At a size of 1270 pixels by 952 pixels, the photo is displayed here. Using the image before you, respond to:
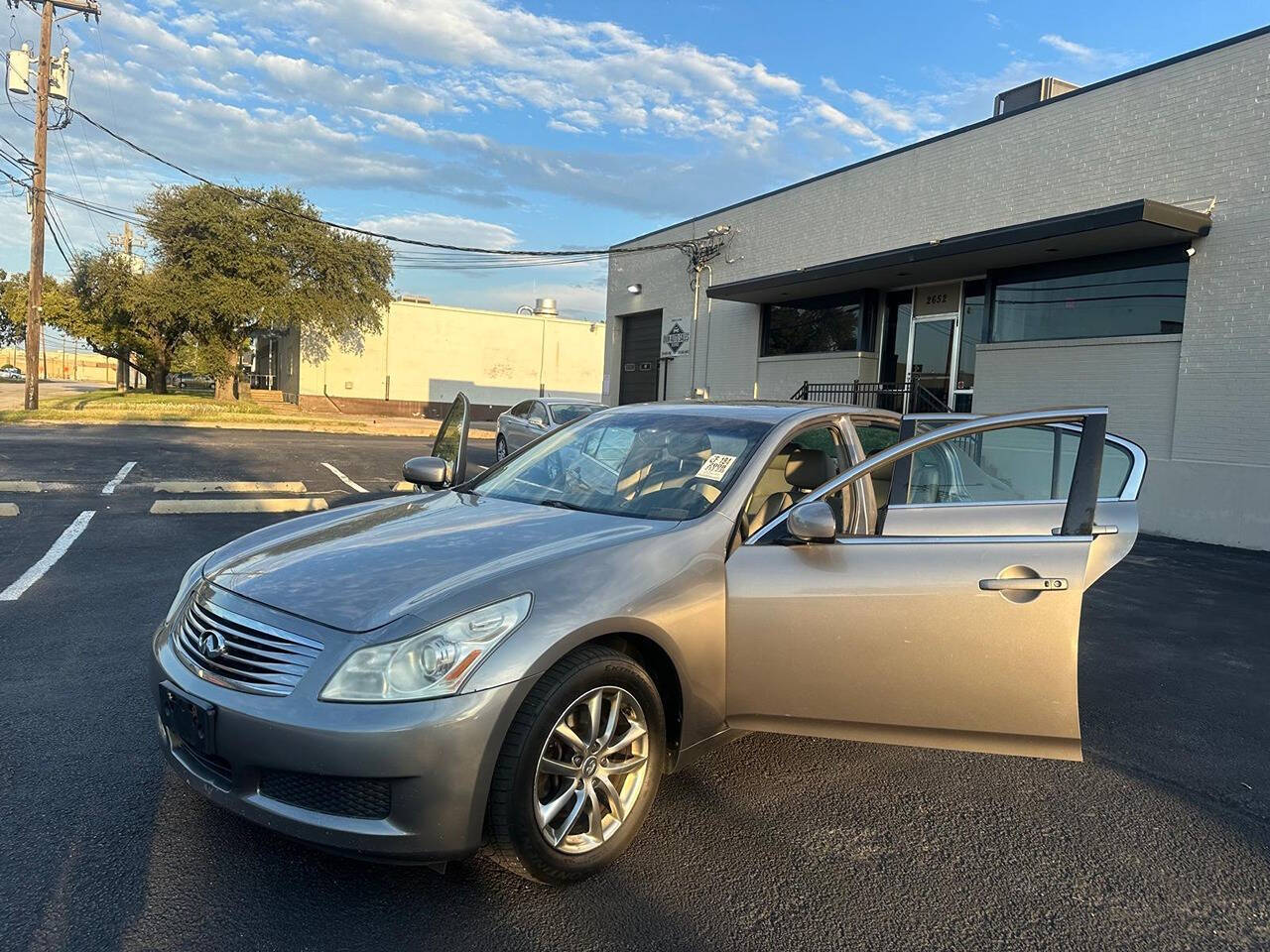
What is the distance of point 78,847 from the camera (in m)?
2.83

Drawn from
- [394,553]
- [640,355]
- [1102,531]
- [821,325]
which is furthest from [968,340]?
[394,553]

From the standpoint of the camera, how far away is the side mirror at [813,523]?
10.1 feet

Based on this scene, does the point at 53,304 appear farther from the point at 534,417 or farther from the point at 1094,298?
the point at 1094,298

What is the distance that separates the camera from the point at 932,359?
50.3 feet

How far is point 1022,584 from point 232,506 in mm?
8865

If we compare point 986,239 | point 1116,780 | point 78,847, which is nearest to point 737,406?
point 1116,780

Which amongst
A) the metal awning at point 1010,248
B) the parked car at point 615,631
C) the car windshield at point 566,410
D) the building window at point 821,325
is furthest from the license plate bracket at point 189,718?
the building window at point 821,325

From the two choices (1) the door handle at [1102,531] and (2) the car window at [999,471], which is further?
(2) the car window at [999,471]

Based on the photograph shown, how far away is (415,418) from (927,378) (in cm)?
2490

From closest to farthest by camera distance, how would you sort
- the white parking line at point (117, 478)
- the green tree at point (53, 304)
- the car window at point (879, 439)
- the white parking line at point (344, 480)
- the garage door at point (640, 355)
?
the car window at point (879, 439) → the white parking line at point (117, 478) → the white parking line at point (344, 480) → the garage door at point (640, 355) → the green tree at point (53, 304)

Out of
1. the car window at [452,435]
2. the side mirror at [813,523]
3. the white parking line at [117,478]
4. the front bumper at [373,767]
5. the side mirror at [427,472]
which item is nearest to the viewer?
the front bumper at [373,767]

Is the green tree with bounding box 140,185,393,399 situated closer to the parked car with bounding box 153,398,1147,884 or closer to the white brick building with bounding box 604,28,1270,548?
the white brick building with bounding box 604,28,1270,548

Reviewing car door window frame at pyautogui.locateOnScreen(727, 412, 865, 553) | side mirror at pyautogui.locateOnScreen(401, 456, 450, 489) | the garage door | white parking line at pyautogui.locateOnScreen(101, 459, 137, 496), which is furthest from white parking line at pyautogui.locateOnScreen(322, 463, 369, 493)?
the garage door

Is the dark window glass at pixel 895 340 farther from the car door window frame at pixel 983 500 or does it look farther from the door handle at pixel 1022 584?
the door handle at pixel 1022 584
